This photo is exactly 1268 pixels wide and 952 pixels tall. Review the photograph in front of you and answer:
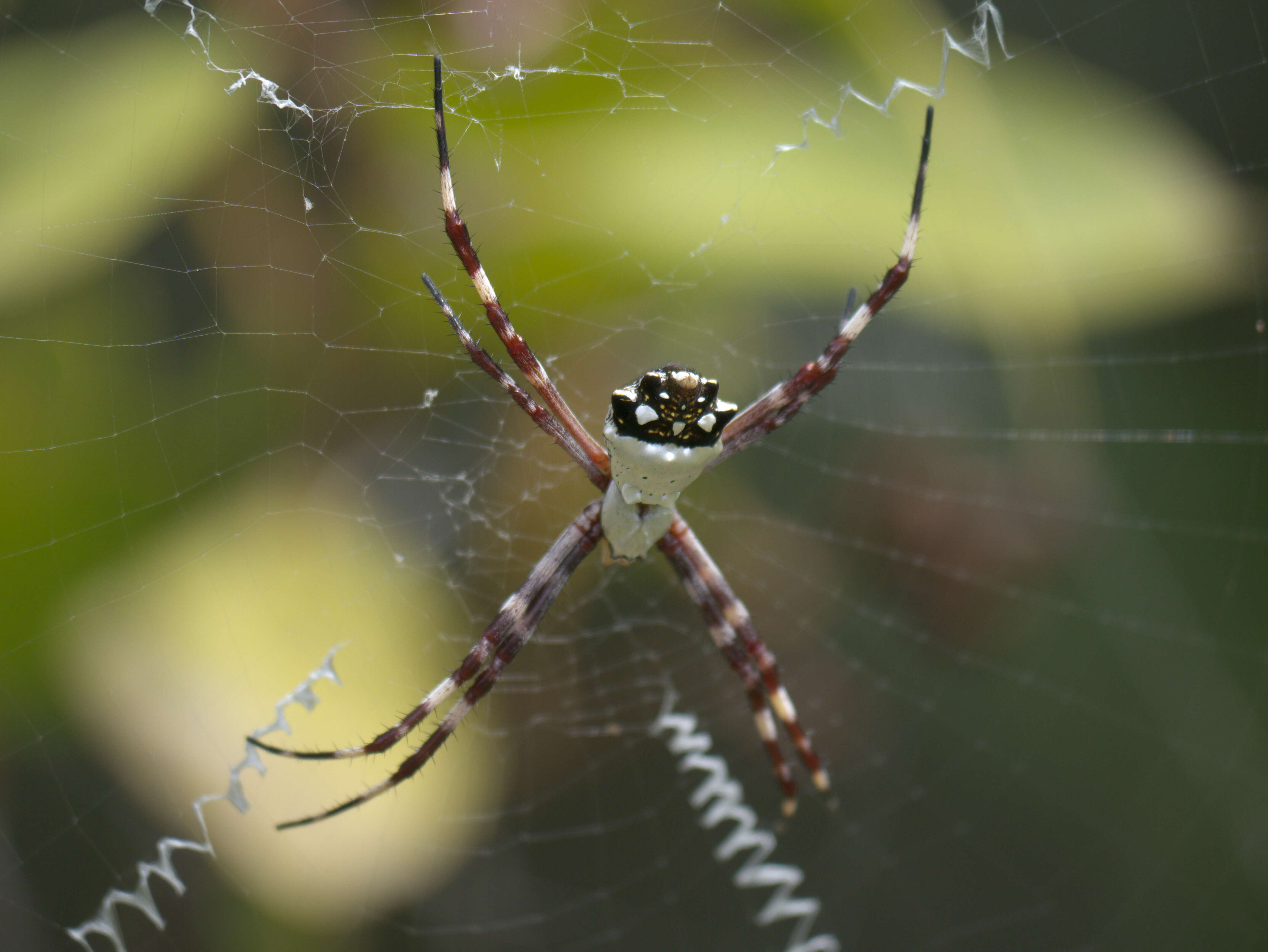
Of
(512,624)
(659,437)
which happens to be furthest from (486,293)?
(512,624)

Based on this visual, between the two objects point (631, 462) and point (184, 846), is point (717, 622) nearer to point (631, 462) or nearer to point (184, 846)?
point (631, 462)

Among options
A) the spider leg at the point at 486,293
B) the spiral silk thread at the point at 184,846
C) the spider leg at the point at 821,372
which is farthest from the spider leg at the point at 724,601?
the spiral silk thread at the point at 184,846

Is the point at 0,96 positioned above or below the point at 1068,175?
above

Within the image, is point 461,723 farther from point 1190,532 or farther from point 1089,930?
point 1089,930

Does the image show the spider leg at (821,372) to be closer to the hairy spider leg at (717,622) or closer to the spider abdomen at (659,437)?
the spider abdomen at (659,437)

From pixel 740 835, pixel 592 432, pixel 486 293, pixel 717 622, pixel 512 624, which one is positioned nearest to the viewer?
pixel 486 293

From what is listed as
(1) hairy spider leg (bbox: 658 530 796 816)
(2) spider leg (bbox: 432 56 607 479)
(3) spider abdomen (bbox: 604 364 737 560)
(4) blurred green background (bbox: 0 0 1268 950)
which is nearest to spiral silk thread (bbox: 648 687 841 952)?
(4) blurred green background (bbox: 0 0 1268 950)

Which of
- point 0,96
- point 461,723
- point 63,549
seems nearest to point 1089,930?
point 461,723
